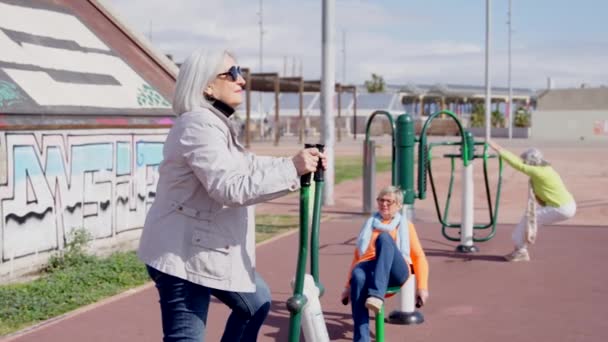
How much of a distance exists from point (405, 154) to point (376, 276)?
257 cm

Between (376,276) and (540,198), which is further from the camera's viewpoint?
(540,198)

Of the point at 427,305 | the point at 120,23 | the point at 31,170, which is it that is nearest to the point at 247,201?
the point at 427,305

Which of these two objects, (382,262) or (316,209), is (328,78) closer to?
(382,262)

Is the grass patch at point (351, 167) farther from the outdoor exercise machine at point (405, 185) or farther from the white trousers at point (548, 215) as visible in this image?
the outdoor exercise machine at point (405, 185)

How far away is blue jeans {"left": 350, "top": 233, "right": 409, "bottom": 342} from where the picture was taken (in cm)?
507

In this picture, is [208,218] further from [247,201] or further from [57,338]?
[57,338]

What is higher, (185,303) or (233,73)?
(233,73)

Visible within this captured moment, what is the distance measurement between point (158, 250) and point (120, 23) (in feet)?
27.2

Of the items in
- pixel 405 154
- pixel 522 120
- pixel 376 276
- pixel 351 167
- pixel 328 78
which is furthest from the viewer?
pixel 522 120

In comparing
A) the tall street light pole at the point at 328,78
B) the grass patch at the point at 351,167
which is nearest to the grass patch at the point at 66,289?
the tall street light pole at the point at 328,78

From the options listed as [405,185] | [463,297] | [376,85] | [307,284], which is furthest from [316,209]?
[376,85]

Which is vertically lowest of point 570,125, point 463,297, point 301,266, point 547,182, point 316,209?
point 463,297

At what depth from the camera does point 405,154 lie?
24.5ft

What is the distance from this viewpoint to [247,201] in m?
3.14
